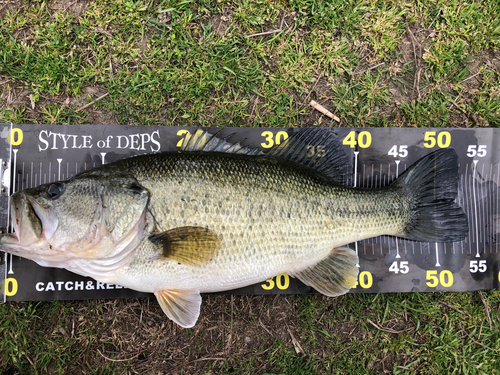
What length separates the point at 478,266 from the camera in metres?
2.66

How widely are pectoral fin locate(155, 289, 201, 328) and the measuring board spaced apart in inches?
16.9

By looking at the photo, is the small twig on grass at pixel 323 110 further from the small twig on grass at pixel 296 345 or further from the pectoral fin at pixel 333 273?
the small twig on grass at pixel 296 345

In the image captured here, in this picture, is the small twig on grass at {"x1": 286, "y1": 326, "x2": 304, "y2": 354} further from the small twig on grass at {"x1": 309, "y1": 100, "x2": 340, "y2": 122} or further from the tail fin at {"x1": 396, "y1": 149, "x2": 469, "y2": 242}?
the small twig on grass at {"x1": 309, "y1": 100, "x2": 340, "y2": 122}

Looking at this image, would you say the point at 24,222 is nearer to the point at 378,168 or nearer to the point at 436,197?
the point at 378,168

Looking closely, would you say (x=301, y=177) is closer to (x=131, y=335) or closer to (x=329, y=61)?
(x=329, y=61)

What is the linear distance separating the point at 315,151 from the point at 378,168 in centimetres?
66

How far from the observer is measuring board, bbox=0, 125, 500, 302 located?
8.41 ft

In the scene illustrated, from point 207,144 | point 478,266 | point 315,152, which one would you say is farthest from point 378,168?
point 207,144

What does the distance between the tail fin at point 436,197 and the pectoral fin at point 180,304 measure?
164cm

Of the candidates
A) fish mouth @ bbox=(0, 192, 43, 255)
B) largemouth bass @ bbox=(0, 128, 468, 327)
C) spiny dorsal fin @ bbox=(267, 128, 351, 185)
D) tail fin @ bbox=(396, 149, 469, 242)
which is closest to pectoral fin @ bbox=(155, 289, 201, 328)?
largemouth bass @ bbox=(0, 128, 468, 327)

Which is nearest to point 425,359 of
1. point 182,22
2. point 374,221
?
point 374,221

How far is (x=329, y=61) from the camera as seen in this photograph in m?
2.74

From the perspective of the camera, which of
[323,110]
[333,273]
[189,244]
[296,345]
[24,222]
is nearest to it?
[24,222]

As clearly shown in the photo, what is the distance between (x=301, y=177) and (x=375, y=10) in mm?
1698
